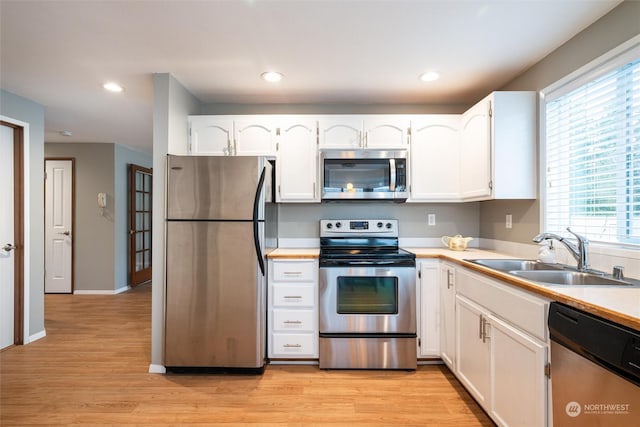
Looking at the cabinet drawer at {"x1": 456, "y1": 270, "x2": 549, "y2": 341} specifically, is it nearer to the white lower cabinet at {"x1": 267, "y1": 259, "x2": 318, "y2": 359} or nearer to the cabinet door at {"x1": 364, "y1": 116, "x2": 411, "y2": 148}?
the white lower cabinet at {"x1": 267, "y1": 259, "x2": 318, "y2": 359}

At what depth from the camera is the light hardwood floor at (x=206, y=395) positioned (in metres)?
1.98

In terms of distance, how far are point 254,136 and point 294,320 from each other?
64.2 inches

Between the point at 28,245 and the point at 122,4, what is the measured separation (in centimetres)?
265

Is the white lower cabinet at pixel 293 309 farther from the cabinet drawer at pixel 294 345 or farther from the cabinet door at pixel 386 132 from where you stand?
the cabinet door at pixel 386 132

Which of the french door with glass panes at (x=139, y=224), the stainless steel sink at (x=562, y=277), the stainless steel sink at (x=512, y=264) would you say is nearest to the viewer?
the stainless steel sink at (x=562, y=277)

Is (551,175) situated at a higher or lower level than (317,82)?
lower

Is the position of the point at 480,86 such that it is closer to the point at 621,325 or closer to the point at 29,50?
the point at 621,325

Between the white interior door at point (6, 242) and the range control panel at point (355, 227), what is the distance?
9.52 ft

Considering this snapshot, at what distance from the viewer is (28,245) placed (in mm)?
3125

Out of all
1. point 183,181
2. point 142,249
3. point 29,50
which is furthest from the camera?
point 142,249

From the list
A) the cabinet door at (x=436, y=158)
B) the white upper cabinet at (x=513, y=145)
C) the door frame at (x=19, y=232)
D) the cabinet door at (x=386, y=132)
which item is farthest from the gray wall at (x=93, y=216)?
the white upper cabinet at (x=513, y=145)

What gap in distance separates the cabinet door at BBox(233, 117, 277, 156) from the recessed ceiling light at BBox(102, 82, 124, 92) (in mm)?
1033

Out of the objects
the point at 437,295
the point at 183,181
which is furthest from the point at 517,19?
the point at 183,181

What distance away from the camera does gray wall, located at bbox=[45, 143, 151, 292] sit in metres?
4.96
